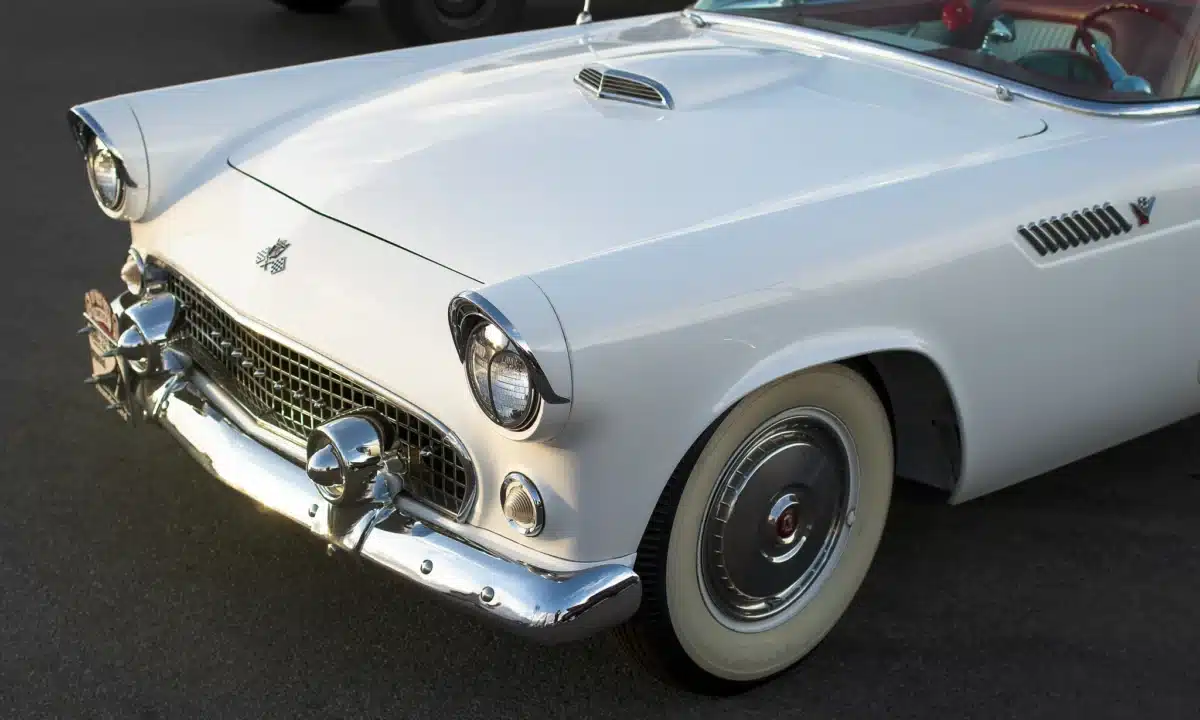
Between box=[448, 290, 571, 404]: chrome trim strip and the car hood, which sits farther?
the car hood

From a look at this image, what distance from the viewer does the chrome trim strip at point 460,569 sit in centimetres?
210

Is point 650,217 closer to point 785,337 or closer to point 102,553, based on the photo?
point 785,337

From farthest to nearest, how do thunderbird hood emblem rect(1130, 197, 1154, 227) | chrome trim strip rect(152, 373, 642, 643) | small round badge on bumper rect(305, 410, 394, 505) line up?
1. thunderbird hood emblem rect(1130, 197, 1154, 227)
2. small round badge on bumper rect(305, 410, 394, 505)
3. chrome trim strip rect(152, 373, 642, 643)

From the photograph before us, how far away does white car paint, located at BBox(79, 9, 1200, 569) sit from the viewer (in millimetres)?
2117

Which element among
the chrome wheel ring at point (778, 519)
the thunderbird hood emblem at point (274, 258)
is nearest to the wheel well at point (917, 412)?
the chrome wheel ring at point (778, 519)

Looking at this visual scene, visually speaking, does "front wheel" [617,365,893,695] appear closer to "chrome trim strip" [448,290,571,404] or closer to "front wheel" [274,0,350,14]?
"chrome trim strip" [448,290,571,404]

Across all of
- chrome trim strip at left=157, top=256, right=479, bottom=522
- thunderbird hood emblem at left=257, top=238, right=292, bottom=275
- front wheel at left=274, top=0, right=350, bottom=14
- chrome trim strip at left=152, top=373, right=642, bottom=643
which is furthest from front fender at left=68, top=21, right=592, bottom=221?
front wheel at left=274, top=0, right=350, bottom=14

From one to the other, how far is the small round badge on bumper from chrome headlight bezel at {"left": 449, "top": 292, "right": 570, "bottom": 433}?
0.95 feet

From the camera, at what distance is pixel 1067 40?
3152 mm

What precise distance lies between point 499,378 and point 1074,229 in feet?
4.29

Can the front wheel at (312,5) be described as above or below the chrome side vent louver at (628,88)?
below

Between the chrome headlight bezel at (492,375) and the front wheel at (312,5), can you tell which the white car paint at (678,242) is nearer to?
the chrome headlight bezel at (492,375)

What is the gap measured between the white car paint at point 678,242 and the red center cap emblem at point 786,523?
36 cm

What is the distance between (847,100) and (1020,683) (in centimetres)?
135
